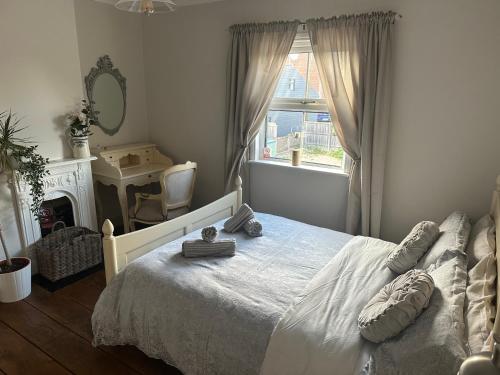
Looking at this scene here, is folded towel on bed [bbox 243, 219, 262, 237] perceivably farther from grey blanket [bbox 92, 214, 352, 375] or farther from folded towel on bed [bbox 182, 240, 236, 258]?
folded towel on bed [bbox 182, 240, 236, 258]

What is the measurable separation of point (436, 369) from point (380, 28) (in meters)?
A: 2.26

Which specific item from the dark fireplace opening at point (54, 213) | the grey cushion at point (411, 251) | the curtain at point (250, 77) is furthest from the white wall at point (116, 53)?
the grey cushion at point (411, 251)

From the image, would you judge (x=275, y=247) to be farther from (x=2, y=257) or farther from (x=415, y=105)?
(x=2, y=257)

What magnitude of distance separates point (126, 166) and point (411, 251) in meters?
3.02

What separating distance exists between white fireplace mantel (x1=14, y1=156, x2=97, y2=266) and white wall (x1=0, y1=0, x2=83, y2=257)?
76 mm

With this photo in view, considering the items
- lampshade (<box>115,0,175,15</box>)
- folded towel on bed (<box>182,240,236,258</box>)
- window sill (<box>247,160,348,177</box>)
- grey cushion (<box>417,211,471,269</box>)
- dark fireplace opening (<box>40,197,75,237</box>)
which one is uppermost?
lampshade (<box>115,0,175,15</box>)

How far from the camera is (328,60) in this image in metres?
2.87

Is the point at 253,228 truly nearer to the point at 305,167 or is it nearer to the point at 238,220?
the point at 238,220

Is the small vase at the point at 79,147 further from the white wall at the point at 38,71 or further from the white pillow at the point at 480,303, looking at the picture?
the white pillow at the point at 480,303

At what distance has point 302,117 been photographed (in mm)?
3309

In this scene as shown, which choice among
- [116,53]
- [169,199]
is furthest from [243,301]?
[116,53]

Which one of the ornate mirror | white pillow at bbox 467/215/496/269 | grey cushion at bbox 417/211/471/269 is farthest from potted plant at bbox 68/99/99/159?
white pillow at bbox 467/215/496/269

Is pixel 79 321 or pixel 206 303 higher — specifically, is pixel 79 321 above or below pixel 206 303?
below

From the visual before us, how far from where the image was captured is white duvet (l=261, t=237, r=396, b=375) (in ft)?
4.73
